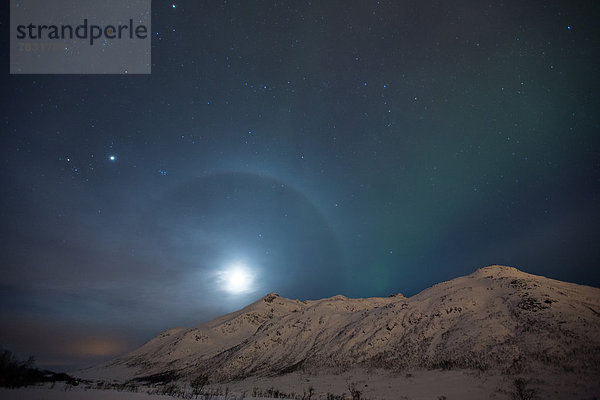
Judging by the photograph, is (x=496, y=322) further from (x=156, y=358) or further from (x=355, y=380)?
(x=156, y=358)

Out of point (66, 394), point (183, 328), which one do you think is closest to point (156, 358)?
point (183, 328)

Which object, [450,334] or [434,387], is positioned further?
[450,334]

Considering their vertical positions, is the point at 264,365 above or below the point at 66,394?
below

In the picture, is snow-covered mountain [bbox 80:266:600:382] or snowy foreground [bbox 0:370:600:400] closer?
snowy foreground [bbox 0:370:600:400]

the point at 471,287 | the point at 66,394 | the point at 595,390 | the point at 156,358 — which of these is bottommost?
the point at 156,358

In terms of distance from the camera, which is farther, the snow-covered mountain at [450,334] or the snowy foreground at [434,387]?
the snow-covered mountain at [450,334]

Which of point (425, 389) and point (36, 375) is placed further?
point (425, 389)

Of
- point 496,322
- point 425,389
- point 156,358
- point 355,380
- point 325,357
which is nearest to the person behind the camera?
point 425,389

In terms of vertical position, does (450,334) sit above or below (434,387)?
above
